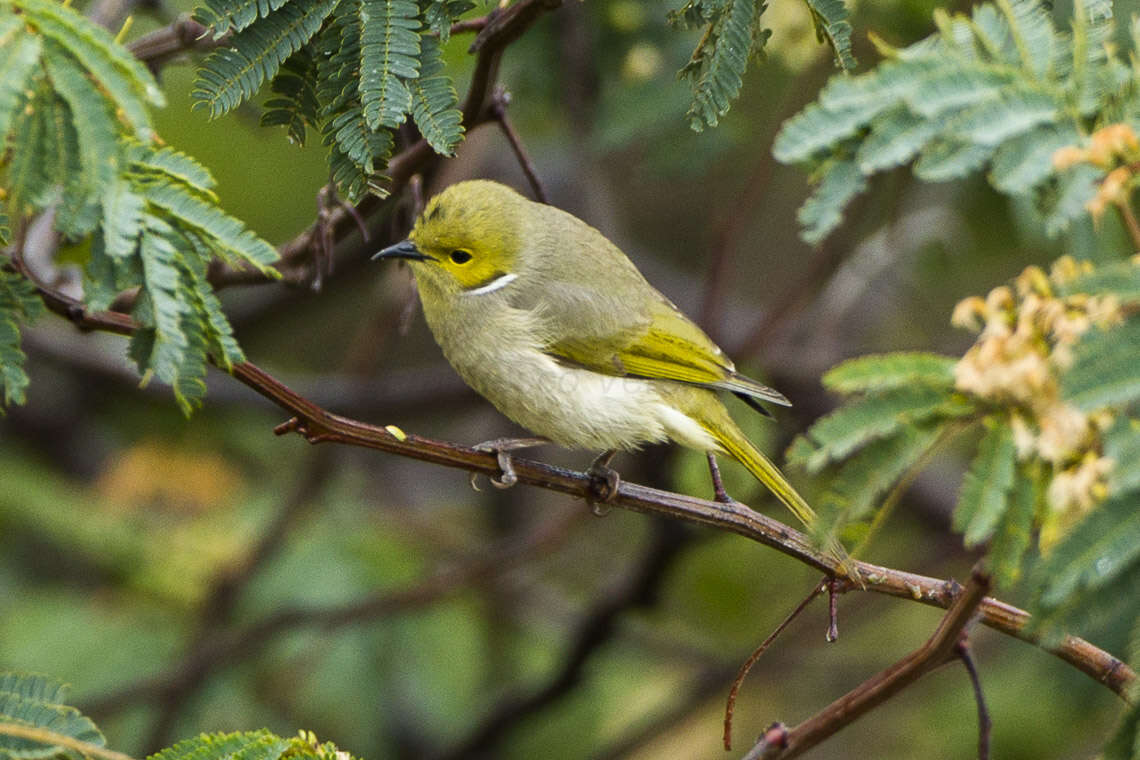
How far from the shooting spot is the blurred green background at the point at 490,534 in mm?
5332

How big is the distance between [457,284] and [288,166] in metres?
3.27

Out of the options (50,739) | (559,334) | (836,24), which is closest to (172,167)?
(50,739)

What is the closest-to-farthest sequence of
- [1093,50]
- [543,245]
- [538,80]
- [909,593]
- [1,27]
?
1. [1,27]
2. [1093,50]
3. [909,593]
4. [543,245]
5. [538,80]

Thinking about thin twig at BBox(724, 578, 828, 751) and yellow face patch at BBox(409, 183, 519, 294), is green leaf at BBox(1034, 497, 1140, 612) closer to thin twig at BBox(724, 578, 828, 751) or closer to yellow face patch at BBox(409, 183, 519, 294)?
thin twig at BBox(724, 578, 828, 751)

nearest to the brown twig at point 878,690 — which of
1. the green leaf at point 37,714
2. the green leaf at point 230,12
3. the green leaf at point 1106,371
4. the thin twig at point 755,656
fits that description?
the thin twig at point 755,656

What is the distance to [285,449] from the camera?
7.02 m

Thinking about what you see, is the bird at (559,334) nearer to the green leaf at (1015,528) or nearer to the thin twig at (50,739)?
the green leaf at (1015,528)

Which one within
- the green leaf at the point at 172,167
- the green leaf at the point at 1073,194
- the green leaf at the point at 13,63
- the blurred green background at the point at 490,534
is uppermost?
the green leaf at the point at 13,63

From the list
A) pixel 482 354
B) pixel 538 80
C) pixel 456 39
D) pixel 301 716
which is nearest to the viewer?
pixel 482 354

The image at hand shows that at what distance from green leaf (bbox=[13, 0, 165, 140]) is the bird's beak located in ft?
5.46

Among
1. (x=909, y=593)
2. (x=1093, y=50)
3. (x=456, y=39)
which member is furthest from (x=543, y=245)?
(x=1093, y=50)

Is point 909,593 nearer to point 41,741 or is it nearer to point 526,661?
point 41,741

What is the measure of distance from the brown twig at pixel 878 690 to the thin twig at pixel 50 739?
1.23m

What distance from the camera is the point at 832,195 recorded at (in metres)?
2.25
